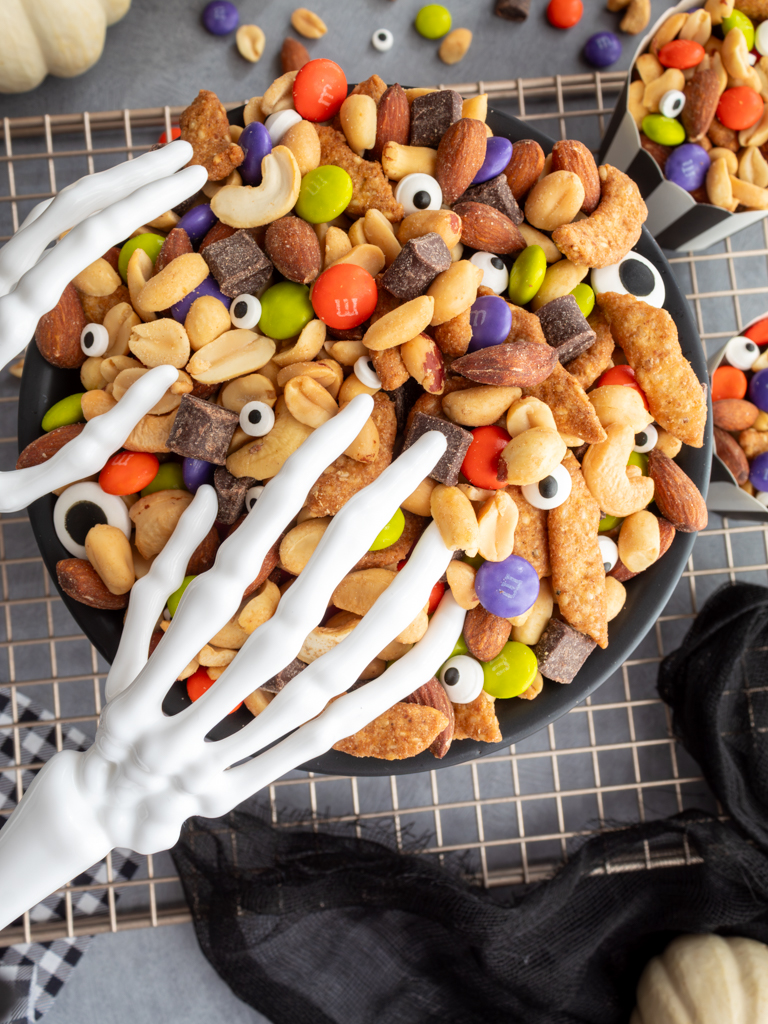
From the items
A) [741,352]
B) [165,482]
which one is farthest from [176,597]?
[741,352]

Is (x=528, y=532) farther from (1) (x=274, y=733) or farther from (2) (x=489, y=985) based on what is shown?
(2) (x=489, y=985)

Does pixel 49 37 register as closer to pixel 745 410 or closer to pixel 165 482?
pixel 165 482

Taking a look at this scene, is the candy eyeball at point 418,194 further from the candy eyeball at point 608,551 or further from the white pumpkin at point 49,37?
the white pumpkin at point 49,37

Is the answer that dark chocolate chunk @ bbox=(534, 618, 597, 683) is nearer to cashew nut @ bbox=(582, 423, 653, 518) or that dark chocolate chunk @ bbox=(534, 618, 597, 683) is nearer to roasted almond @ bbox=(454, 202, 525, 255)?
cashew nut @ bbox=(582, 423, 653, 518)

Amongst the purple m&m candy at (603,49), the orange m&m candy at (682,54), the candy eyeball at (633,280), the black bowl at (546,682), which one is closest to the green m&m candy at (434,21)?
the purple m&m candy at (603,49)

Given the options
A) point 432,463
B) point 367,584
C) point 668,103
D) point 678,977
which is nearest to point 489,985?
point 678,977
